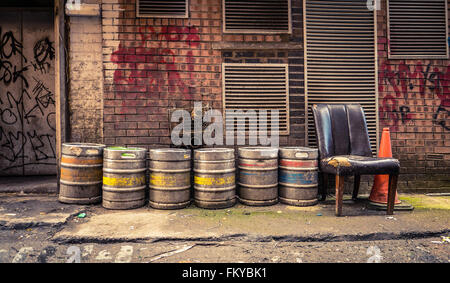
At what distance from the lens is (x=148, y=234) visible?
269 cm

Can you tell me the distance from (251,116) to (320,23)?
1.76m

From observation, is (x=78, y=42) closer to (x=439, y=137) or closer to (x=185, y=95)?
(x=185, y=95)

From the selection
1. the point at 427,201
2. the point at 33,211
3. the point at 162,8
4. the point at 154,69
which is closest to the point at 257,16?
the point at 162,8

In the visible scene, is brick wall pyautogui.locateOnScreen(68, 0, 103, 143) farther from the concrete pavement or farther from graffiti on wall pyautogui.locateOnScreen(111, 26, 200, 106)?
the concrete pavement

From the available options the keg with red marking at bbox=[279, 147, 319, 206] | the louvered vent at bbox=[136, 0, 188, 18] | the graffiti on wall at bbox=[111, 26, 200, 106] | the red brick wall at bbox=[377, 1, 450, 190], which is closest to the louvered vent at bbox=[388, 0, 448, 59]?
the red brick wall at bbox=[377, 1, 450, 190]

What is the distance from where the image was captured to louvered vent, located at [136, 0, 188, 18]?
421 centimetres

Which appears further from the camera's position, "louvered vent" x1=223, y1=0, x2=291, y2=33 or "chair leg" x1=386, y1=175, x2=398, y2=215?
"louvered vent" x1=223, y1=0, x2=291, y2=33

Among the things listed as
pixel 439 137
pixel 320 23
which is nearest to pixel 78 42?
pixel 320 23

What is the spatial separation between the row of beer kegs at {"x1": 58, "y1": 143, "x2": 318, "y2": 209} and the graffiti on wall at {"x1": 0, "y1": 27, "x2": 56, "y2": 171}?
2307mm

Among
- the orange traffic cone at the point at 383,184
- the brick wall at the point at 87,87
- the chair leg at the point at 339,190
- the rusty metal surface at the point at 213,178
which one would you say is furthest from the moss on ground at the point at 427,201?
the brick wall at the point at 87,87

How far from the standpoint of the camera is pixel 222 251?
97.3 inches
